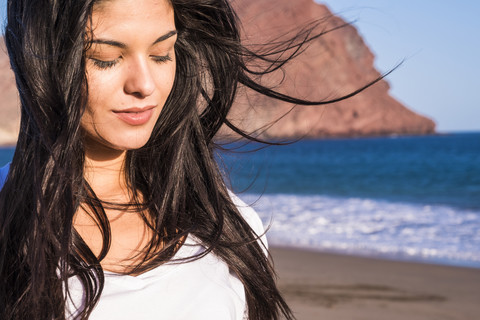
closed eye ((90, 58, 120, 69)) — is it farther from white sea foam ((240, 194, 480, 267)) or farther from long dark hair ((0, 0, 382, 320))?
white sea foam ((240, 194, 480, 267))

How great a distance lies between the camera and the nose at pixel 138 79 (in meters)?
1.49

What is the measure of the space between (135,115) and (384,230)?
8961mm

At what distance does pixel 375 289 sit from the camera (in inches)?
273

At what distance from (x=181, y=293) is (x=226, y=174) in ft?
1.83

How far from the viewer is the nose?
4.90ft

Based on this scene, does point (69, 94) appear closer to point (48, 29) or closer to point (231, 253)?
point (48, 29)

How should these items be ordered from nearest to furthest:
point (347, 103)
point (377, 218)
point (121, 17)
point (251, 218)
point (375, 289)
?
point (121, 17)
point (251, 218)
point (375, 289)
point (377, 218)
point (347, 103)

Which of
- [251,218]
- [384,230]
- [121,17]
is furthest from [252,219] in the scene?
[384,230]

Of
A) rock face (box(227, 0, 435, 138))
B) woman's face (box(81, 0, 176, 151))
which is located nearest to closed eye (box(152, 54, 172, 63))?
woman's face (box(81, 0, 176, 151))

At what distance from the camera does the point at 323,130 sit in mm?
74938

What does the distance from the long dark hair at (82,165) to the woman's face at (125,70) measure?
34 millimetres

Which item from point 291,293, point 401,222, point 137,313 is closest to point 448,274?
point 291,293

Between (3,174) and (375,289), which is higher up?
(3,174)

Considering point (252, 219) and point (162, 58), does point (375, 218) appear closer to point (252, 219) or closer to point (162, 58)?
point (252, 219)
